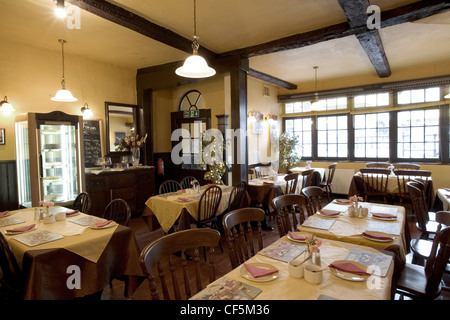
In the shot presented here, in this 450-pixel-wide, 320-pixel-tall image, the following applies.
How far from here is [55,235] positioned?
6.73 ft

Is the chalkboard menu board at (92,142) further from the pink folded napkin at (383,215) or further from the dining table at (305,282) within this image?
the pink folded napkin at (383,215)

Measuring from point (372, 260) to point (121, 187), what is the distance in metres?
4.42

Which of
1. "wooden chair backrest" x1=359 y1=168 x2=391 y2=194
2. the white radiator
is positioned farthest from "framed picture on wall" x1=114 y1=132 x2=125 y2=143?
the white radiator

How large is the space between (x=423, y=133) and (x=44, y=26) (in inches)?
293

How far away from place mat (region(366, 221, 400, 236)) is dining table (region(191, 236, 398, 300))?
0.39 meters

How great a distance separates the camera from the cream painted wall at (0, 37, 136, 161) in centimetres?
398

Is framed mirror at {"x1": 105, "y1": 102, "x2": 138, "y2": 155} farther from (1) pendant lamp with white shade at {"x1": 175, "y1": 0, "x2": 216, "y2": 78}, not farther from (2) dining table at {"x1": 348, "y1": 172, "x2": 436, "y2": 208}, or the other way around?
(2) dining table at {"x1": 348, "y1": 172, "x2": 436, "y2": 208}

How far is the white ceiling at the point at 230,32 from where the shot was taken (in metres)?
3.05

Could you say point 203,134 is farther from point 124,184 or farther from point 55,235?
point 55,235

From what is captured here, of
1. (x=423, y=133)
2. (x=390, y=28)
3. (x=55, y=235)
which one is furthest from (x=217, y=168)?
(x=423, y=133)

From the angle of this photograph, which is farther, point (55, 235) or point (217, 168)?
point (217, 168)

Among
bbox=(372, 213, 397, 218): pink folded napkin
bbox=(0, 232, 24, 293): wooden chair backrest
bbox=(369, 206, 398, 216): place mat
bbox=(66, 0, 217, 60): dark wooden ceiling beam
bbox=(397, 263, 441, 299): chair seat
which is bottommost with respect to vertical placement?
bbox=(397, 263, 441, 299): chair seat

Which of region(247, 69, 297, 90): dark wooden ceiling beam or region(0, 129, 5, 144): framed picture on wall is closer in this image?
region(0, 129, 5, 144): framed picture on wall
